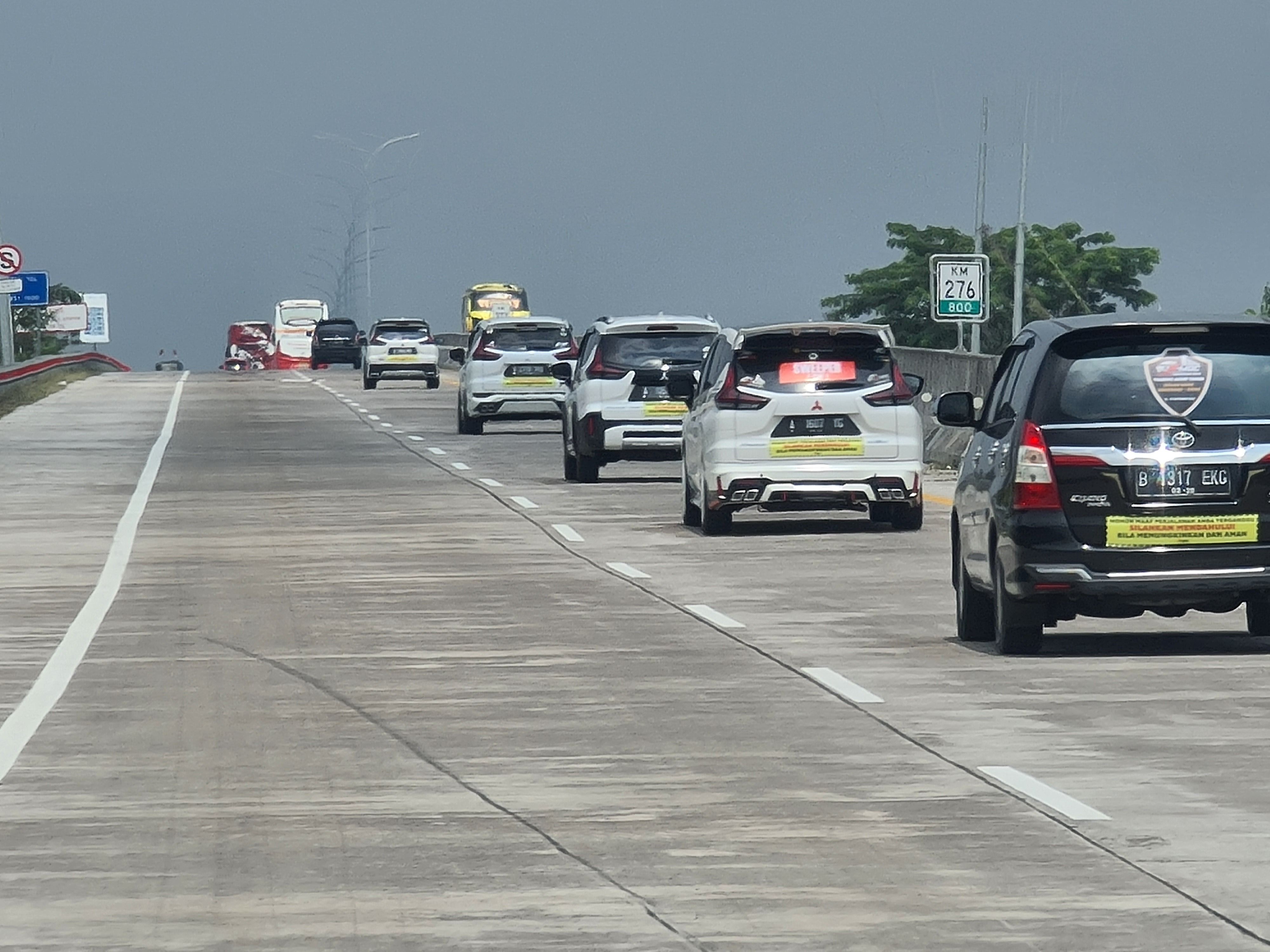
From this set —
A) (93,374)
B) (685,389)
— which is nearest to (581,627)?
(685,389)

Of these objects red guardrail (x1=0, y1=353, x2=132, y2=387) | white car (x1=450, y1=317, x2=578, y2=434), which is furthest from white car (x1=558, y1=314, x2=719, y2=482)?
red guardrail (x1=0, y1=353, x2=132, y2=387)

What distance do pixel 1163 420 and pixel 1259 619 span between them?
1521mm

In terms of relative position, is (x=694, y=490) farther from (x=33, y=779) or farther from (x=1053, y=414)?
(x=33, y=779)

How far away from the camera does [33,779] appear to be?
10.3 m

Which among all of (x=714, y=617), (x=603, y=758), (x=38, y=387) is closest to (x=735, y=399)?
(x=714, y=617)

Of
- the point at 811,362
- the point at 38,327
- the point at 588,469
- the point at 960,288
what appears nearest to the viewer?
the point at 811,362

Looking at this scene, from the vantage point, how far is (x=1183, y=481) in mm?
13617

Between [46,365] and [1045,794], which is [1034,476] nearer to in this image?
[1045,794]

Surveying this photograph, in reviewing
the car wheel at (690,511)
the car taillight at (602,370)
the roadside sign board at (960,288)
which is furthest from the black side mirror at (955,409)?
the roadside sign board at (960,288)

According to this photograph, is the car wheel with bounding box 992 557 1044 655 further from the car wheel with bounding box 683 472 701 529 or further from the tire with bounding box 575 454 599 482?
the tire with bounding box 575 454 599 482

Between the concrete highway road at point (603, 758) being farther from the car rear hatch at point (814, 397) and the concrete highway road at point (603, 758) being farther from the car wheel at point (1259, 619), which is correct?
the car rear hatch at point (814, 397)

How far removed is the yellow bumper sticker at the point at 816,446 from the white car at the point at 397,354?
139 ft

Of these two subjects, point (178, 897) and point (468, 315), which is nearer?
point (178, 897)

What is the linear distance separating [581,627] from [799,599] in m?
2.09
